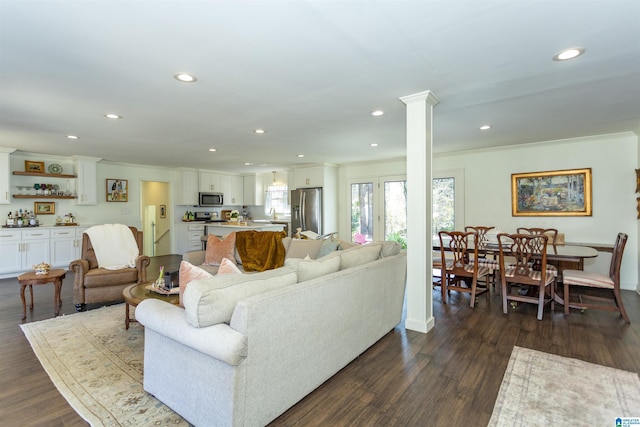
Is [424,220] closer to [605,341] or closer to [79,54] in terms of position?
[605,341]

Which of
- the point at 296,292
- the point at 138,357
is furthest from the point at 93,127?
the point at 296,292

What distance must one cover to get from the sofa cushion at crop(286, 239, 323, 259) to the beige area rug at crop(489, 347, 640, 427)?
2491 millimetres

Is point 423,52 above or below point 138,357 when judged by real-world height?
above

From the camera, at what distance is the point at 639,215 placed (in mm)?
4457

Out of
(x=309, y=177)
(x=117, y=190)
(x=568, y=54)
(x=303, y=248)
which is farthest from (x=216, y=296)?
(x=117, y=190)

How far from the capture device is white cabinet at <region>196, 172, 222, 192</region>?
28.7 feet

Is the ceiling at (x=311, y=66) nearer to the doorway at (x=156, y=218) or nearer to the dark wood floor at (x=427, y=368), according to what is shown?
the dark wood floor at (x=427, y=368)

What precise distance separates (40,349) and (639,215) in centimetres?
725

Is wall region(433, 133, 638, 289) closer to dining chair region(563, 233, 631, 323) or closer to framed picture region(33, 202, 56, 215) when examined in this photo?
dining chair region(563, 233, 631, 323)

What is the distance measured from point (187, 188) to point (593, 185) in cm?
855

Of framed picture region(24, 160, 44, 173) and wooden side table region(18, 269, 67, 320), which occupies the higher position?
framed picture region(24, 160, 44, 173)

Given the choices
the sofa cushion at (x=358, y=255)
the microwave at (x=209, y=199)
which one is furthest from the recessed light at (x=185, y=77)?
the microwave at (x=209, y=199)

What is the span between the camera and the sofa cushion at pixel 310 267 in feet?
7.33

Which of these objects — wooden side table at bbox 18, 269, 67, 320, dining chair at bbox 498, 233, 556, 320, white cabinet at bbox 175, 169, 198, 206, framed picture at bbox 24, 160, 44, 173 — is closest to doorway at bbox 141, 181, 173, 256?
white cabinet at bbox 175, 169, 198, 206
